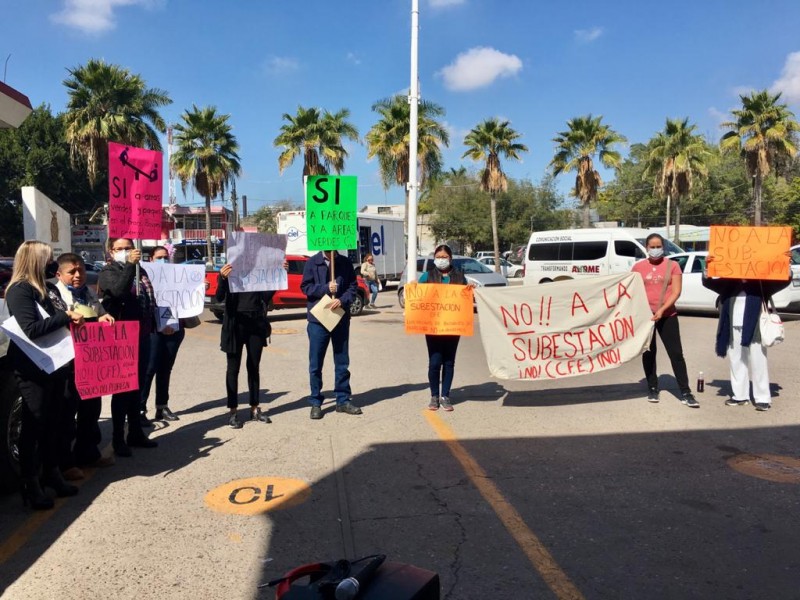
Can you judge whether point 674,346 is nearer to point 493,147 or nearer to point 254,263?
point 254,263

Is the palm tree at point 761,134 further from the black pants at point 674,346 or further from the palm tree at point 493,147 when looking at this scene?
the black pants at point 674,346

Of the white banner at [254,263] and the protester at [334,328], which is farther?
the protester at [334,328]

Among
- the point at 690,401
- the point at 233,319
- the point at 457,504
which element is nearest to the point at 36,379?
the point at 233,319

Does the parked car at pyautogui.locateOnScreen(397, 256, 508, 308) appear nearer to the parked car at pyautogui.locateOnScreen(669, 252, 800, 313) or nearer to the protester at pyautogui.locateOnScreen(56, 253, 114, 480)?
the parked car at pyautogui.locateOnScreen(669, 252, 800, 313)

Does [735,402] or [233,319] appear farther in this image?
[735,402]

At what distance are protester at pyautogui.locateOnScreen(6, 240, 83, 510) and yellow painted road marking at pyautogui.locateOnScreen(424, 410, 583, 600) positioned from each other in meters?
3.03

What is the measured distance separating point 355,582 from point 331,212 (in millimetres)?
5278

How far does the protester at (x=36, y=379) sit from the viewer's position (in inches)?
169

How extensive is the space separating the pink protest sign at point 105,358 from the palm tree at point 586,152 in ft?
111

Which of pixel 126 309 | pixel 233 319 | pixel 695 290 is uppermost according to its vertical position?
pixel 126 309

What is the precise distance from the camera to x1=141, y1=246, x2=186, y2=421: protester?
6.60m

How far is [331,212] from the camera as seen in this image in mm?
6980

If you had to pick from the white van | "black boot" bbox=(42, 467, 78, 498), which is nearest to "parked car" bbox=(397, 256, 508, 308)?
the white van

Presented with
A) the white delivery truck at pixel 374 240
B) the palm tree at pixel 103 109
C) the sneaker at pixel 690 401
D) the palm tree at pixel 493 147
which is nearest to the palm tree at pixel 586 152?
the palm tree at pixel 493 147
